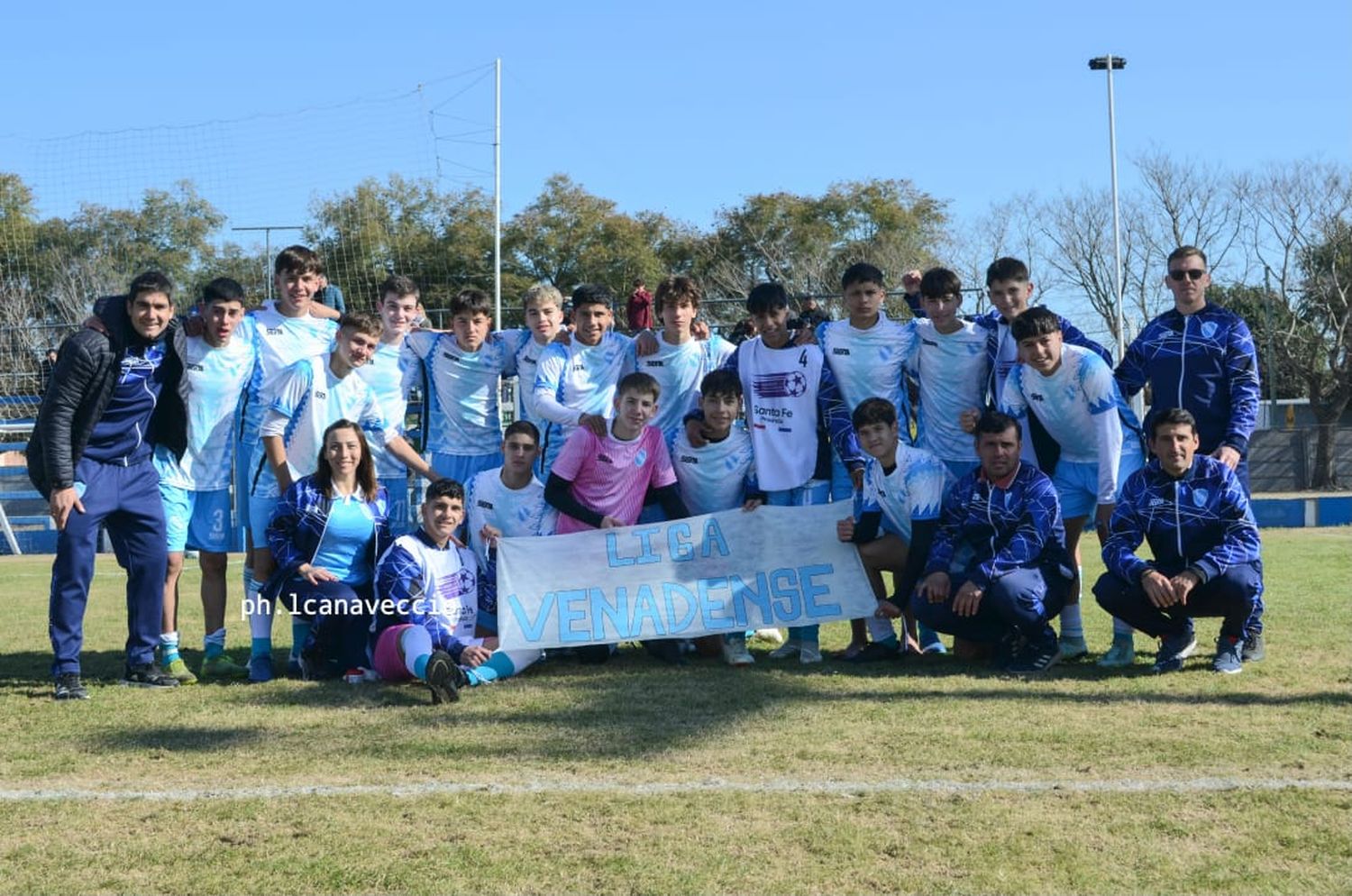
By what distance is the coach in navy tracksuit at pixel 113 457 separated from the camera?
604cm

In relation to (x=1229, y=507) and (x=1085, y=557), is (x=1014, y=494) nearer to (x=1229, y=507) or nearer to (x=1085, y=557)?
(x=1229, y=507)

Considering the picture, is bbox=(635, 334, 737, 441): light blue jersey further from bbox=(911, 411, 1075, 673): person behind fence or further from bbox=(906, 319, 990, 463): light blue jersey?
bbox=(911, 411, 1075, 673): person behind fence

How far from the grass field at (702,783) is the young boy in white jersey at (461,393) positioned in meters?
1.85

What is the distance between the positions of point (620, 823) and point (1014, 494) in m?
3.38

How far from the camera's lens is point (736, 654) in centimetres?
677

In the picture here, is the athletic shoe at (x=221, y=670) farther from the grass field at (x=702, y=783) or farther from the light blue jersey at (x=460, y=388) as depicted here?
the light blue jersey at (x=460, y=388)

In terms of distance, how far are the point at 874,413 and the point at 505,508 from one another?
2124mm

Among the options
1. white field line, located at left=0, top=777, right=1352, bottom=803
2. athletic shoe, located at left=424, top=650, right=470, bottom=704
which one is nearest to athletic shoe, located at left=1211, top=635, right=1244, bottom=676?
white field line, located at left=0, top=777, right=1352, bottom=803

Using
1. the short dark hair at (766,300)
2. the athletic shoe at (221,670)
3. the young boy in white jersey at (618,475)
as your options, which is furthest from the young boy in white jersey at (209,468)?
the short dark hair at (766,300)

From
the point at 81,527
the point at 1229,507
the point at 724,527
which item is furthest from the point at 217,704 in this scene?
the point at 1229,507

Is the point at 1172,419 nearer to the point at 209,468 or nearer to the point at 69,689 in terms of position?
the point at 209,468

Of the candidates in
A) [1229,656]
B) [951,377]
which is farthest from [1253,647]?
[951,377]

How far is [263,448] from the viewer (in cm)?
702

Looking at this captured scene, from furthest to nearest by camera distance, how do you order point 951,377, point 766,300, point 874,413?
point 951,377 < point 766,300 < point 874,413
